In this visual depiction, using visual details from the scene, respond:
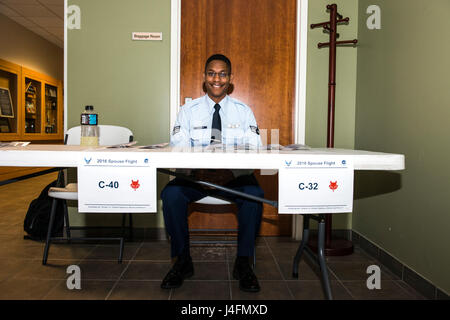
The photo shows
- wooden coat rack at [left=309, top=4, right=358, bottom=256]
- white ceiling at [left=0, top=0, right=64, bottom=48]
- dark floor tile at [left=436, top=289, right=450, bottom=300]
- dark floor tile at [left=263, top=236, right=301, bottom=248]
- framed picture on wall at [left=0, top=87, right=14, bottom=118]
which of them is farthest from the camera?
framed picture on wall at [left=0, top=87, right=14, bottom=118]

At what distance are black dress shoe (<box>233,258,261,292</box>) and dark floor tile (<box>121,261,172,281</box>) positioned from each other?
19.0 inches

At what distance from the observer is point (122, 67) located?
2572 millimetres

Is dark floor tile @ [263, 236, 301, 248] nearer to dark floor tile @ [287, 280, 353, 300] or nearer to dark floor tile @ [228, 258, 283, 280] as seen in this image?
dark floor tile @ [228, 258, 283, 280]

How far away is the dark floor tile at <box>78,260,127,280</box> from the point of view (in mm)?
1880

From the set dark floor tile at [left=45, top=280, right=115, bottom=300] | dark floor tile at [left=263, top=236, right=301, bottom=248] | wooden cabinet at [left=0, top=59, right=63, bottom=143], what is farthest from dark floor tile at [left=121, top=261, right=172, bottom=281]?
wooden cabinet at [left=0, top=59, right=63, bottom=143]

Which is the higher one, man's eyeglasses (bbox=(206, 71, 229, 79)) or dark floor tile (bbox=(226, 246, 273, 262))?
man's eyeglasses (bbox=(206, 71, 229, 79))

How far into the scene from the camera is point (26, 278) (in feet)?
6.07

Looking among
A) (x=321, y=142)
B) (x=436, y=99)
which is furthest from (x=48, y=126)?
(x=436, y=99)

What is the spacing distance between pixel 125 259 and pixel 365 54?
2.33 m

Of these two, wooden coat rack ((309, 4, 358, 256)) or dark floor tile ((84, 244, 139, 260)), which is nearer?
dark floor tile ((84, 244, 139, 260))

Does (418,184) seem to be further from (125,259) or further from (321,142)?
(125,259)

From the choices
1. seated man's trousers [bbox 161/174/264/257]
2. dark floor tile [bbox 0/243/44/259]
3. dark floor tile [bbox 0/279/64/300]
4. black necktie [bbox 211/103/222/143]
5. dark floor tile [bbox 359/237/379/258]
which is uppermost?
black necktie [bbox 211/103/222/143]

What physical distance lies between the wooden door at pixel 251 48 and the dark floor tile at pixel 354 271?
3.53 ft
